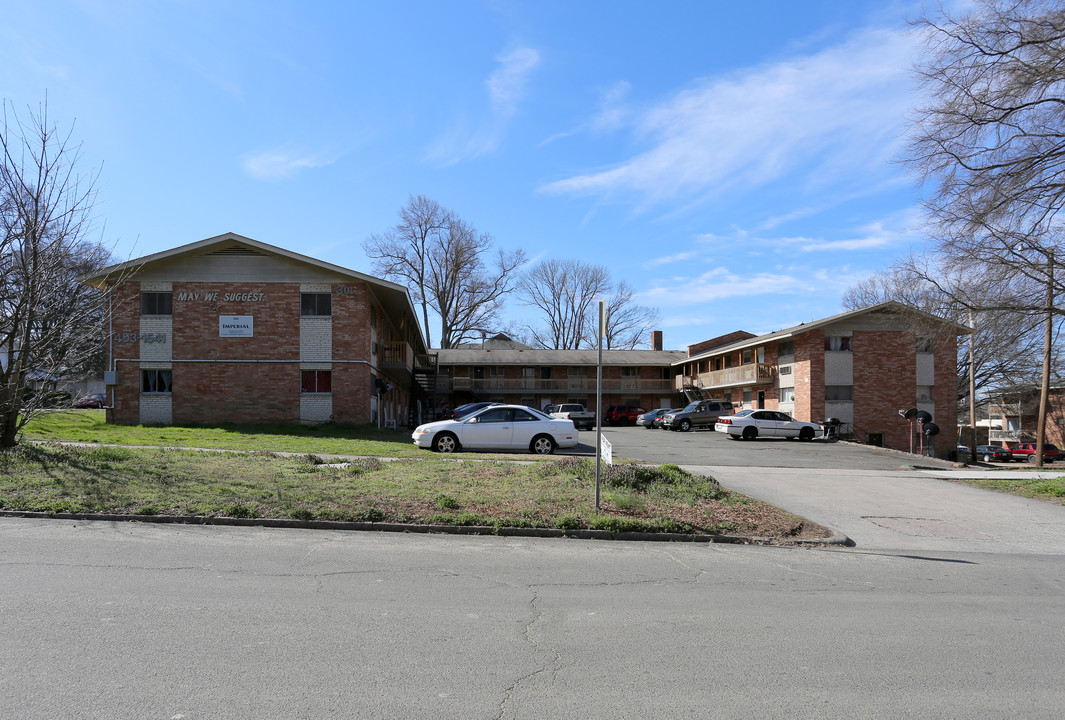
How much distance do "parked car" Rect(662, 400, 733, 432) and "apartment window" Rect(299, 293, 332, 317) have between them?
75.5ft

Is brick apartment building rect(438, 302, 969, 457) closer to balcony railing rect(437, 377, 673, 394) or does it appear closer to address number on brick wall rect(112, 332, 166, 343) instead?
balcony railing rect(437, 377, 673, 394)

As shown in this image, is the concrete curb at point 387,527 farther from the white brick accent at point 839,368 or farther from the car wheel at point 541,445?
the white brick accent at point 839,368

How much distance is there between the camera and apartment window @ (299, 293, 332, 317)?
28.4 m

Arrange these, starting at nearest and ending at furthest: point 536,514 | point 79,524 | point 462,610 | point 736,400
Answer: point 462,610 → point 79,524 → point 536,514 → point 736,400

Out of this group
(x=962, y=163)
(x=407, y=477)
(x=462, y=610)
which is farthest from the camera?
(x=962, y=163)

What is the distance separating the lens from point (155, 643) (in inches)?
179

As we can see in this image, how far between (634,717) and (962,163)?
17.0m

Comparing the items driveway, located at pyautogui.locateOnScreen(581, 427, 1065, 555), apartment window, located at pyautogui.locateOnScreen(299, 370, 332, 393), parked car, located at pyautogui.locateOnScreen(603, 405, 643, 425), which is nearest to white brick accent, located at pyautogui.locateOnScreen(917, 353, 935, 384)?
parked car, located at pyautogui.locateOnScreen(603, 405, 643, 425)

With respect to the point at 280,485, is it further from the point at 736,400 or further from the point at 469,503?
the point at 736,400

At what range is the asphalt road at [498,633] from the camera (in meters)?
3.89

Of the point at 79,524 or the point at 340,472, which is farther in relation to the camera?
the point at 340,472

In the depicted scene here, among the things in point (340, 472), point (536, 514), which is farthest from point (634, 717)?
point (340, 472)

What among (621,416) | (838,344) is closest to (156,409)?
(621,416)

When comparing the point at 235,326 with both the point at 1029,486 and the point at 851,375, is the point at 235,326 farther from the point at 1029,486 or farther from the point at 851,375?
the point at 851,375
